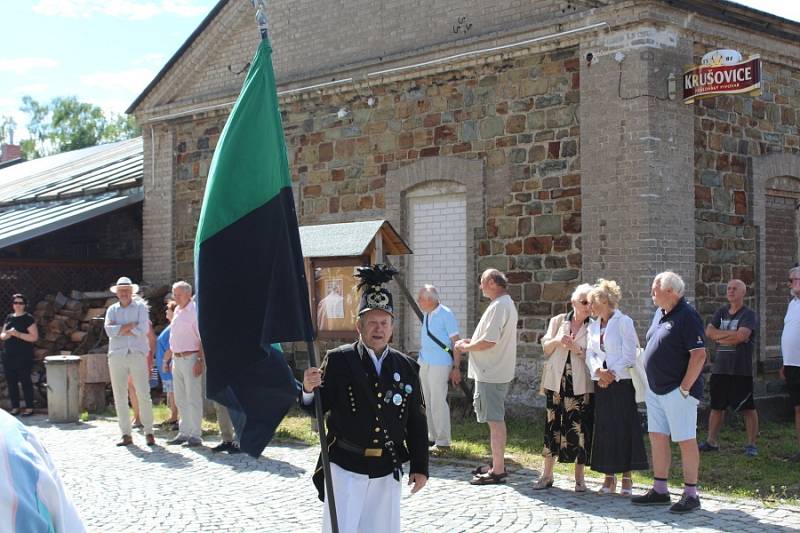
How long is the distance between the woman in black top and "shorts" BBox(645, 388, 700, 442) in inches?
397

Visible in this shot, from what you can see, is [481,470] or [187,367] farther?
[187,367]

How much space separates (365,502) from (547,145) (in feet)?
26.2

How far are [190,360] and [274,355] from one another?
664 centimetres

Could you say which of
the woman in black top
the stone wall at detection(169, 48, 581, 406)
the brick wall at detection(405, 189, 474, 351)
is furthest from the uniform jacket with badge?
the woman in black top

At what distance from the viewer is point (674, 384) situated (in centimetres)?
764

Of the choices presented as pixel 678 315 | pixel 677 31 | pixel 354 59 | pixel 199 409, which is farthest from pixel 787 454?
pixel 354 59

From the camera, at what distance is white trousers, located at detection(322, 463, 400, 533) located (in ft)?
16.4

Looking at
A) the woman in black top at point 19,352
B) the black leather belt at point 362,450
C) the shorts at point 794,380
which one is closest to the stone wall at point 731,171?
the shorts at point 794,380

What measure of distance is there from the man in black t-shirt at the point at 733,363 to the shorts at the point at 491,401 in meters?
2.65

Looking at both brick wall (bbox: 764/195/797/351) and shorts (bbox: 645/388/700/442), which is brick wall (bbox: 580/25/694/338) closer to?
brick wall (bbox: 764/195/797/351)

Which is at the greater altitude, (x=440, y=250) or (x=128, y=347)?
(x=440, y=250)

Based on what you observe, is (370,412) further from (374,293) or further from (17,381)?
(17,381)

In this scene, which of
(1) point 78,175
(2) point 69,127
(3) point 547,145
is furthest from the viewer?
(2) point 69,127

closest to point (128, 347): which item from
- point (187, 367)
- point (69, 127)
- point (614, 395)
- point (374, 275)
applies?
point (187, 367)
